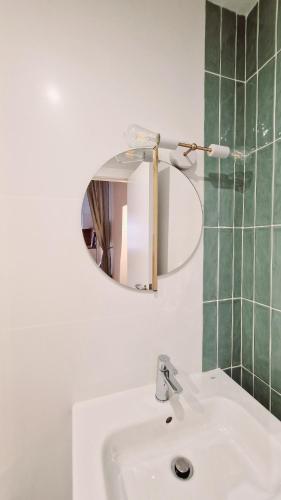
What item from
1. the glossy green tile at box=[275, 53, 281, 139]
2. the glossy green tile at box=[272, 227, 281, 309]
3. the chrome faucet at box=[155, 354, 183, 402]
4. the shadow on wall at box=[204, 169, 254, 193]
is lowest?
the chrome faucet at box=[155, 354, 183, 402]

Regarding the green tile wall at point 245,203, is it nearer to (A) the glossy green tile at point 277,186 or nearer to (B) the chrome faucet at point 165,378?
(A) the glossy green tile at point 277,186

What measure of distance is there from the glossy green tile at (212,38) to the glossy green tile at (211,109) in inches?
1.8

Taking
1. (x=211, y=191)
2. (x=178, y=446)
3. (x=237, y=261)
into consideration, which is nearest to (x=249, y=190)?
(x=211, y=191)

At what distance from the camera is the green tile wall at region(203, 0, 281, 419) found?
0.85m

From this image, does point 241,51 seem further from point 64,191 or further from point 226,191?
point 64,191

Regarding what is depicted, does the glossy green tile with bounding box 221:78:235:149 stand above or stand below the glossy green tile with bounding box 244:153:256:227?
above

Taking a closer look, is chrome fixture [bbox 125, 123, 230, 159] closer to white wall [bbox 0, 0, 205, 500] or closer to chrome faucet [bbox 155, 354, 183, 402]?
white wall [bbox 0, 0, 205, 500]

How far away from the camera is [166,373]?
0.80 metres

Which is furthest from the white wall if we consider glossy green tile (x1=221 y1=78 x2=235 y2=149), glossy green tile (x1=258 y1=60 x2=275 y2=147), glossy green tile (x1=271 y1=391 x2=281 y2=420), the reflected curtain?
glossy green tile (x1=271 y1=391 x2=281 y2=420)

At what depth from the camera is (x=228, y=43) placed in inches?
37.3

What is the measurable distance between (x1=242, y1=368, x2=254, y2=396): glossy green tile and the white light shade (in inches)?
38.9

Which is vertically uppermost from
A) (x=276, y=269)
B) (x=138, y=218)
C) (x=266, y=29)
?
(x=266, y=29)

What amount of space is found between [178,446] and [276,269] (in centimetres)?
69

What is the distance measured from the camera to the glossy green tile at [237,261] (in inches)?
39.2
